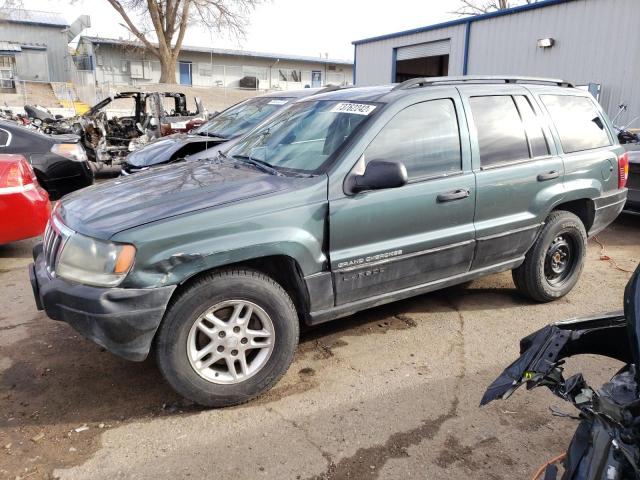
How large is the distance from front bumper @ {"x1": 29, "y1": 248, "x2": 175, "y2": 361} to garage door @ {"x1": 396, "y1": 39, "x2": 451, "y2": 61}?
53.7 ft

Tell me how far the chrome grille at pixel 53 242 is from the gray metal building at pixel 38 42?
4099 centimetres

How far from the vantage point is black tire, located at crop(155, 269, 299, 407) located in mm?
2814

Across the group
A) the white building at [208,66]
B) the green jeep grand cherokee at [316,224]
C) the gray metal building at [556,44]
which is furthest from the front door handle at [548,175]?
the white building at [208,66]

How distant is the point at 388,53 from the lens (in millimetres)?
19719

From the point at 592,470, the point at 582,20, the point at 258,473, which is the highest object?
the point at 582,20

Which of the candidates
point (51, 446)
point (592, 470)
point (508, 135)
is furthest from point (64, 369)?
point (508, 135)

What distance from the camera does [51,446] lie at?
272 cm

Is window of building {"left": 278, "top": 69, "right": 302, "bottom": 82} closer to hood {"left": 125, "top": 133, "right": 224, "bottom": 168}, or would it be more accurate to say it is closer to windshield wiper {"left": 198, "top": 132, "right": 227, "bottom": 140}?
windshield wiper {"left": 198, "top": 132, "right": 227, "bottom": 140}

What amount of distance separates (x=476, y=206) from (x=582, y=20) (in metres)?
11.6

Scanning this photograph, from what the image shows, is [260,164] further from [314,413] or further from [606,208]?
[606,208]

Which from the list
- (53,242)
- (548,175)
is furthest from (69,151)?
(548,175)

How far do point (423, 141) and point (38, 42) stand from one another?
156 ft

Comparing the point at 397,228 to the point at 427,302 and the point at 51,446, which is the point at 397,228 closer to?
the point at 427,302

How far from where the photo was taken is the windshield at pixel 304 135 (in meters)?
3.48
